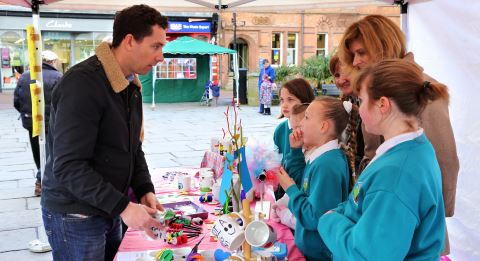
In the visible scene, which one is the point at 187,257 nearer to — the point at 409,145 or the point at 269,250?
the point at 269,250

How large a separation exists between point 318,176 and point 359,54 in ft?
2.20

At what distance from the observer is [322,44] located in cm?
2400

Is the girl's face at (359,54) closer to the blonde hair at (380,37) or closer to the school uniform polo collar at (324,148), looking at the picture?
the blonde hair at (380,37)

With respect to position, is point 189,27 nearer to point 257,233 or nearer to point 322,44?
point 322,44

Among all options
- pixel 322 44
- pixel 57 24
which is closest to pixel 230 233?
pixel 57 24

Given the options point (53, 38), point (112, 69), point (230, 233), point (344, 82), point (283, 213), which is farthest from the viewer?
point (53, 38)

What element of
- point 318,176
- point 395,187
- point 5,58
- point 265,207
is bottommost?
point 265,207

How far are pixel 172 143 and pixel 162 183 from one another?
16.9 feet

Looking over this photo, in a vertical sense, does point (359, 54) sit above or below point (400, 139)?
above

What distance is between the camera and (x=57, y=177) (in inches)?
61.9

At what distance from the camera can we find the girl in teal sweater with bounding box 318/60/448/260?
117 cm

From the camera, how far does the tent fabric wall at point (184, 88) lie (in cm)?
1538

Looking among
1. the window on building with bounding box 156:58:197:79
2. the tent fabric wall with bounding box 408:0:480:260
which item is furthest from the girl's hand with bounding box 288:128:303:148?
the window on building with bounding box 156:58:197:79

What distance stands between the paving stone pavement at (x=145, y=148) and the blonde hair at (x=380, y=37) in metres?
0.78
